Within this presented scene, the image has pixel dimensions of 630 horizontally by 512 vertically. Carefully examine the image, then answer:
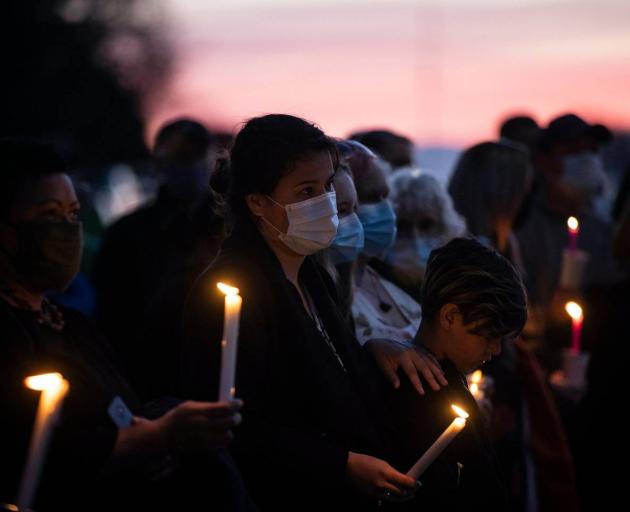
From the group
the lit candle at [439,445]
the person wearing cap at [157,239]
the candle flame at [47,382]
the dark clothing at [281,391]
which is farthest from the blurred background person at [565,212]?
the candle flame at [47,382]

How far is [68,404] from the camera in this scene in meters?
3.26

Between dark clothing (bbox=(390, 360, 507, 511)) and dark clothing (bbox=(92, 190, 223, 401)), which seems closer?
dark clothing (bbox=(390, 360, 507, 511))

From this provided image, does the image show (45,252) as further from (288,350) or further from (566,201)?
(566,201)

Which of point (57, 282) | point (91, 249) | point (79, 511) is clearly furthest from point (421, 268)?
point (91, 249)

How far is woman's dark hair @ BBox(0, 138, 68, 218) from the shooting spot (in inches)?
140

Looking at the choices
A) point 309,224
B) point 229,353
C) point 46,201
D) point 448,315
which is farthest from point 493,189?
point 229,353

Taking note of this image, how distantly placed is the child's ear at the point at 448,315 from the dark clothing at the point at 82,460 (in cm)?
97

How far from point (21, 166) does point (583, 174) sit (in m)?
5.35

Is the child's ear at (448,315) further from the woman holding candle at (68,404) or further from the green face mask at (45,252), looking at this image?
the green face mask at (45,252)

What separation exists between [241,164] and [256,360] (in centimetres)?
66

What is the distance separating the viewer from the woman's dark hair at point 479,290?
13.0 feet

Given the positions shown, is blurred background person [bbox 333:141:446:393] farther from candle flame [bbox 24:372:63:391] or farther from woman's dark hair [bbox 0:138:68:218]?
candle flame [bbox 24:372:63:391]

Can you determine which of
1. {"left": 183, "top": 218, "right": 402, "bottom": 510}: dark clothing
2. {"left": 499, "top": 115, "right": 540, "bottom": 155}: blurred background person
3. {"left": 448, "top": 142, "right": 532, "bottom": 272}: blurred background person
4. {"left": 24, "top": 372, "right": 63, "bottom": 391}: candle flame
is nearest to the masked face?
{"left": 499, "top": 115, "right": 540, "bottom": 155}: blurred background person

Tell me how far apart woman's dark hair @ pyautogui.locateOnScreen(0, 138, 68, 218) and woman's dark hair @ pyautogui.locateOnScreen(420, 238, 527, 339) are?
1.19m
